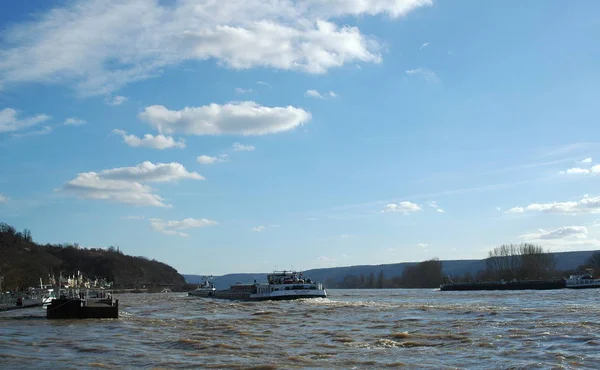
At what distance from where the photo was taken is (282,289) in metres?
127

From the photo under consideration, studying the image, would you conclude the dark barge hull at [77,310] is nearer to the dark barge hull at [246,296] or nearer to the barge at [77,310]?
the barge at [77,310]

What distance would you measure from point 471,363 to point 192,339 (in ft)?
73.8

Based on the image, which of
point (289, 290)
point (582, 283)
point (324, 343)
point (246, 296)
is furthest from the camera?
point (582, 283)

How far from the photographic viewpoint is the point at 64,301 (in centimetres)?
7038

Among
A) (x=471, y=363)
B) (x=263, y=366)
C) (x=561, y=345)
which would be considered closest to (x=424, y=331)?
(x=561, y=345)

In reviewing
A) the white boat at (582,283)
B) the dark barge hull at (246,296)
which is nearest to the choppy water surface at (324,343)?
the dark barge hull at (246,296)

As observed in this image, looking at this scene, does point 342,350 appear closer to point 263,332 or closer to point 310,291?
point 263,332

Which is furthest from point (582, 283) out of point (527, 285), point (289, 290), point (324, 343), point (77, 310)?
point (324, 343)

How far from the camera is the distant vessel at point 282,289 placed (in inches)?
4877

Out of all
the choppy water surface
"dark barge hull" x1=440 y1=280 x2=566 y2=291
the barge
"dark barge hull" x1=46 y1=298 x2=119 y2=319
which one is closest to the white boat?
"dark barge hull" x1=440 y1=280 x2=566 y2=291

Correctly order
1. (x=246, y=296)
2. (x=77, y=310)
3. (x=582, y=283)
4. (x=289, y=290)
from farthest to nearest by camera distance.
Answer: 1. (x=582, y=283)
2. (x=246, y=296)
3. (x=289, y=290)
4. (x=77, y=310)

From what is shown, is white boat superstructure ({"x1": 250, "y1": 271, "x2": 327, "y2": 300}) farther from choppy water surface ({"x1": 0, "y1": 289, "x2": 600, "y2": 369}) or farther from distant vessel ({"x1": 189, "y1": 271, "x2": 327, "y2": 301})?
choppy water surface ({"x1": 0, "y1": 289, "x2": 600, "y2": 369})

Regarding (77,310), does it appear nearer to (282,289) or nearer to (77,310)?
(77,310)

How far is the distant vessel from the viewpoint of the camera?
4877 inches
